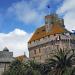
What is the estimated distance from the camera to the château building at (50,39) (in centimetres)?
13562

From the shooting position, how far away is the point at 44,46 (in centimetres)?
14362

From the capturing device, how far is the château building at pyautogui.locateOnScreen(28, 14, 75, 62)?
5340 inches

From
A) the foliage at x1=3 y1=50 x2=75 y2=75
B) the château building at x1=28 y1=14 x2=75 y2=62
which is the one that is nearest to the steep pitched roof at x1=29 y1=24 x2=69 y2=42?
the château building at x1=28 y1=14 x2=75 y2=62

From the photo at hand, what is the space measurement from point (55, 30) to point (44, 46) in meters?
7.82

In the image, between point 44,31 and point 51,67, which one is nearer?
point 51,67

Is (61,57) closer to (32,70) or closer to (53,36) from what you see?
(32,70)

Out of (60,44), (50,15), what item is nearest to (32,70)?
(60,44)

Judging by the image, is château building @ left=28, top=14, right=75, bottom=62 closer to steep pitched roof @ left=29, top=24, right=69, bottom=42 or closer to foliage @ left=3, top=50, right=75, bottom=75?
steep pitched roof @ left=29, top=24, right=69, bottom=42

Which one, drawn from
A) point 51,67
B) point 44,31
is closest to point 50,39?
point 44,31

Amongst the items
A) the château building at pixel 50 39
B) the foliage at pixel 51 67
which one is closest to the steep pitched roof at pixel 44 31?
the château building at pixel 50 39

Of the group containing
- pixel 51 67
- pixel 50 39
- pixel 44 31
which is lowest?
pixel 51 67

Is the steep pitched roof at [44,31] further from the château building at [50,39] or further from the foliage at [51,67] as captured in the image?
the foliage at [51,67]

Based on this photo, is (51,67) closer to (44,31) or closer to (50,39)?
(50,39)

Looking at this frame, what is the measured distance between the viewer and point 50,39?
A: 139000mm
